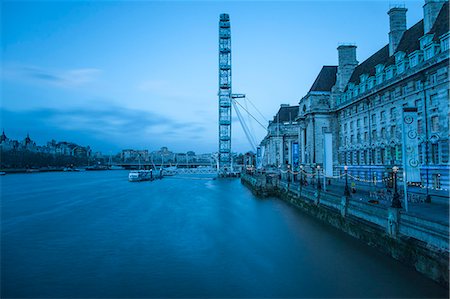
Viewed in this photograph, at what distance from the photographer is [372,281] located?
39.7ft

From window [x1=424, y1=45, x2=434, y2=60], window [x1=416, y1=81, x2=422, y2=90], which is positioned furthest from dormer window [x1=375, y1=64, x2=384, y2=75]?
window [x1=424, y1=45, x2=434, y2=60]

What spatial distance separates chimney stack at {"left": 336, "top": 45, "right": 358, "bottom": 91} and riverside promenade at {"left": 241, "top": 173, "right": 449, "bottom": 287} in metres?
25.7

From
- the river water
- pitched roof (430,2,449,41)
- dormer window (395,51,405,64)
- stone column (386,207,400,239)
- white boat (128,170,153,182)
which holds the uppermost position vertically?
pitched roof (430,2,449,41)

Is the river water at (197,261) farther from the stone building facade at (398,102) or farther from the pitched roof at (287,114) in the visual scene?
the pitched roof at (287,114)

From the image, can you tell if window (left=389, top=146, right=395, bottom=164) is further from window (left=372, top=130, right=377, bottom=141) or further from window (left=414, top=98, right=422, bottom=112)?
window (left=414, top=98, right=422, bottom=112)

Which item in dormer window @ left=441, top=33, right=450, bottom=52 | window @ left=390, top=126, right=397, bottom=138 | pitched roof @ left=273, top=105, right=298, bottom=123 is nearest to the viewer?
dormer window @ left=441, top=33, right=450, bottom=52

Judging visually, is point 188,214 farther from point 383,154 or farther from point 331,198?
point 383,154

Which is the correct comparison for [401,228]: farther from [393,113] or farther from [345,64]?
[345,64]

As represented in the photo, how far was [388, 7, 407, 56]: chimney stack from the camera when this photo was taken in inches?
1324

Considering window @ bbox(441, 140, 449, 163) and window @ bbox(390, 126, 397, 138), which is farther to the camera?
window @ bbox(390, 126, 397, 138)

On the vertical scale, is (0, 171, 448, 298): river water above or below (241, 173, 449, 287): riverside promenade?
below

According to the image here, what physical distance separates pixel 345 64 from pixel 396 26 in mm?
→ 10642

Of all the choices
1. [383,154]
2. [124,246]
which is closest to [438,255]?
[124,246]

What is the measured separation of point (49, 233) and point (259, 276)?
1713 cm
